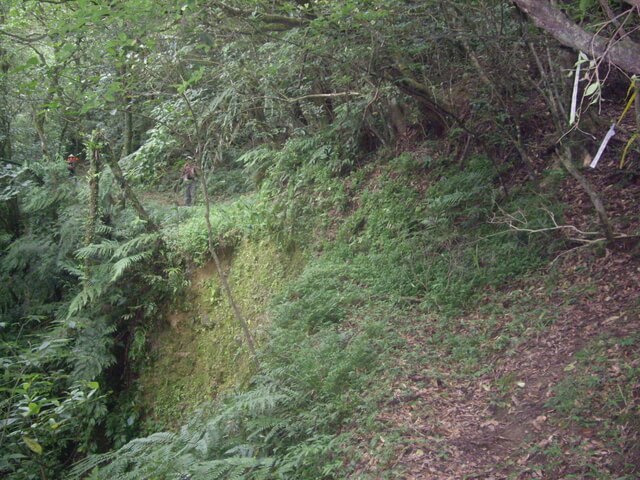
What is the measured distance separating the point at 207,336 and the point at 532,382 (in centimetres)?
598

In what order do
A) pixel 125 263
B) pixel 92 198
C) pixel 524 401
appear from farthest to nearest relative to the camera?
pixel 92 198
pixel 125 263
pixel 524 401

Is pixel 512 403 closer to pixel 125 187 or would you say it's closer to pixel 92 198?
pixel 125 187

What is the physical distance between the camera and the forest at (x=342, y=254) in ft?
14.7

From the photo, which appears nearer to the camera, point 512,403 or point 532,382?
point 512,403

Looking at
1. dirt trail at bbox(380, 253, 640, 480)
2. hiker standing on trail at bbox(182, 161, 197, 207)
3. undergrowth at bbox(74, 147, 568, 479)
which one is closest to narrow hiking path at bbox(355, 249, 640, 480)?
dirt trail at bbox(380, 253, 640, 480)

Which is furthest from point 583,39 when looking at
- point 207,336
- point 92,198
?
point 92,198

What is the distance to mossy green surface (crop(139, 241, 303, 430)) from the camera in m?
8.70

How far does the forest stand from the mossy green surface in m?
0.04

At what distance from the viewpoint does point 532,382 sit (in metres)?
4.74

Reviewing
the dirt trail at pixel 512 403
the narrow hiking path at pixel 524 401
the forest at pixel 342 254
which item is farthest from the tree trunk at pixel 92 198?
the dirt trail at pixel 512 403

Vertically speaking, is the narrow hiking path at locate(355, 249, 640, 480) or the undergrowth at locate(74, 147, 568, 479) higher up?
the undergrowth at locate(74, 147, 568, 479)

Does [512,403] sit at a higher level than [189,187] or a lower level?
lower

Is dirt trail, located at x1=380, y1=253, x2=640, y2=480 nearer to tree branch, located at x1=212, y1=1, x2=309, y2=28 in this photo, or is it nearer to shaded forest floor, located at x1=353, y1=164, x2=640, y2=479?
shaded forest floor, located at x1=353, y1=164, x2=640, y2=479

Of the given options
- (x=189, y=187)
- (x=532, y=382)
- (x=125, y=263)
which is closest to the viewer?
(x=532, y=382)
